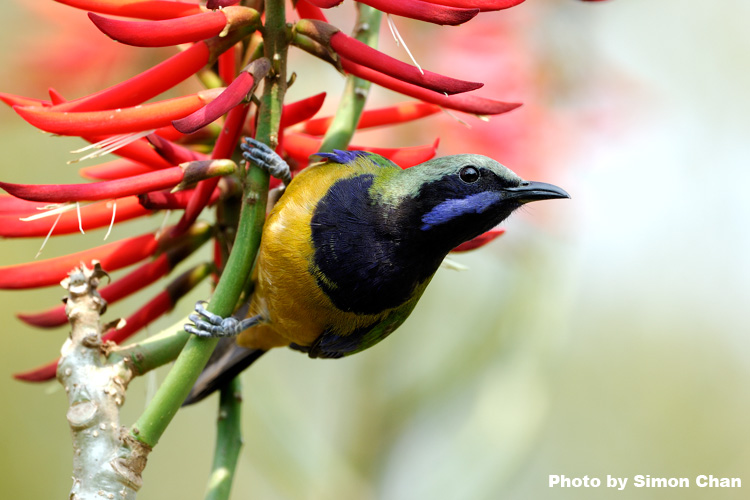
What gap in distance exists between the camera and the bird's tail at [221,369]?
202 cm

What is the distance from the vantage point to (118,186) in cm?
142

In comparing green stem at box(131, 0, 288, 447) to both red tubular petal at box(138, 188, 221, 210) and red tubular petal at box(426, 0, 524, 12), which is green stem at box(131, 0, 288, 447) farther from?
red tubular petal at box(426, 0, 524, 12)

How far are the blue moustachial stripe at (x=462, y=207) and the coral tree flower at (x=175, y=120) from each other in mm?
77

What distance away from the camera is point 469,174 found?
6.30 ft

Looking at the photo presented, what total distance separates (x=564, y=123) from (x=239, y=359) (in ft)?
7.71

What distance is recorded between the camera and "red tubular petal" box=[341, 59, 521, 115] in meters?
1.55

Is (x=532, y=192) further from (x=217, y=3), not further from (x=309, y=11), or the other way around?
(x=217, y=3)

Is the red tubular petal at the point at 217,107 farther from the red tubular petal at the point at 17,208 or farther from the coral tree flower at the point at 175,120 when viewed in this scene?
the red tubular petal at the point at 17,208

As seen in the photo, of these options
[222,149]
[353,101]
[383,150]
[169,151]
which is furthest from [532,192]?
[169,151]

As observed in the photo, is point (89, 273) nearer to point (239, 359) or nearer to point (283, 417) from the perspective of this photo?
point (239, 359)

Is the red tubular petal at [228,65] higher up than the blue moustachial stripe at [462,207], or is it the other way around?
Result: the red tubular petal at [228,65]

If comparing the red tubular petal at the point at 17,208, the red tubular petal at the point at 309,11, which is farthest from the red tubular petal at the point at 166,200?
the red tubular petal at the point at 309,11

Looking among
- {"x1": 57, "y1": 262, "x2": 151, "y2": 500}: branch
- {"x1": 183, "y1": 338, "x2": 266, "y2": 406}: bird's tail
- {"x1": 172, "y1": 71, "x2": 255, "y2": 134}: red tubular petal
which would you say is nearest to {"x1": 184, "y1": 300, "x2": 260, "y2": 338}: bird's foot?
{"x1": 57, "y1": 262, "x2": 151, "y2": 500}: branch

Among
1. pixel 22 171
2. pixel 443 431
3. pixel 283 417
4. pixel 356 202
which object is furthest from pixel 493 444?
pixel 22 171
